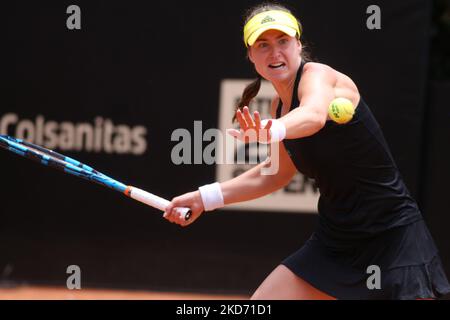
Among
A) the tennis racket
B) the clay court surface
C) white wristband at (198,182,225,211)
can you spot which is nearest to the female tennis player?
white wristband at (198,182,225,211)

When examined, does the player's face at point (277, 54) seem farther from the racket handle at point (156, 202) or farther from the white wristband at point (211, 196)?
the racket handle at point (156, 202)

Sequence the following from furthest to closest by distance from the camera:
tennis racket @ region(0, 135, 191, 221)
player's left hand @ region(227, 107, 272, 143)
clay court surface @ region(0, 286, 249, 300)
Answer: clay court surface @ region(0, 286, 249, 300) → tennis racket @ region(0, 135, 191, 221) → player's left hand @ region(227, 107, 272, 143)

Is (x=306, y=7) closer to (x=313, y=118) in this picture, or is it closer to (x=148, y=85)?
(x=148, y=85)

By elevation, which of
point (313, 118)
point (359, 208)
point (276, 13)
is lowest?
point (359, 208)

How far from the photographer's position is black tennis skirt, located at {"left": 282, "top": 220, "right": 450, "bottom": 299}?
2.98m

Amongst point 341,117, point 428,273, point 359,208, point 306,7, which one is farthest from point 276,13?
point 306,7

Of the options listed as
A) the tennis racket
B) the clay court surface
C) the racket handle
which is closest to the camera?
the racket handle

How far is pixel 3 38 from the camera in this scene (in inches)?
224

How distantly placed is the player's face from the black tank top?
0.15ft

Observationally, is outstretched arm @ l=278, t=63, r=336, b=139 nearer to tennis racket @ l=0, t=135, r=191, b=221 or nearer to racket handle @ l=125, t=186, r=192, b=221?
racket handle @ l=125, t=186, r=192, b=221

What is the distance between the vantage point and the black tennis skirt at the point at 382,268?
2.98 metres

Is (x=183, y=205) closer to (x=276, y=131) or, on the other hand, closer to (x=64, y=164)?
(x=64, y=164)

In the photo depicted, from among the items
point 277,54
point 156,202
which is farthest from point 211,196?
point 277,54
